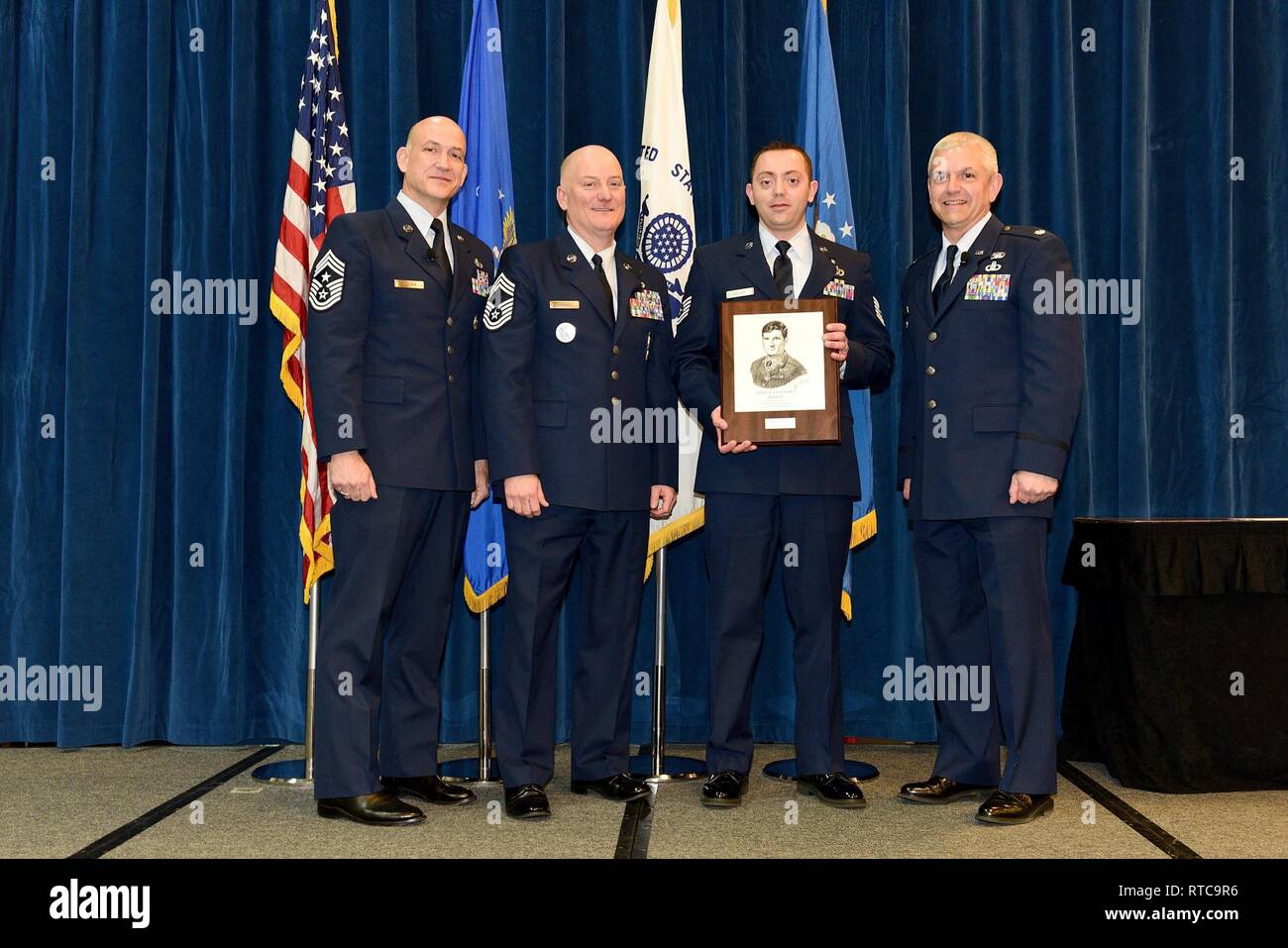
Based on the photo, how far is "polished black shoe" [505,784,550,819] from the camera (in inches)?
129

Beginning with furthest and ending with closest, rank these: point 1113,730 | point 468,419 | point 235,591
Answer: point 235,591, point 1113,730, point 468,419

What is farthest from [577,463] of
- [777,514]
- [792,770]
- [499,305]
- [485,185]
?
[792,770]

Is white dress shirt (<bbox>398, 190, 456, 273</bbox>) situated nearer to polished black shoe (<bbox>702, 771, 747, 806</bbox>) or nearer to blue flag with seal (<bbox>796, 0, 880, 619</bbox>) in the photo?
blue flag with seal (<bbox>796, 0, 880, 619</bbox>)

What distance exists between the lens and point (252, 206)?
464cm

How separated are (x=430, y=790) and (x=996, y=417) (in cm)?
205

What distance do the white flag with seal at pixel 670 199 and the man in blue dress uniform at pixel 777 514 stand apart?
1.61 ft

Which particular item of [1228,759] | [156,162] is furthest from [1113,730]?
[156,162]

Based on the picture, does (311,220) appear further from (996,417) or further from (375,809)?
(996,417)

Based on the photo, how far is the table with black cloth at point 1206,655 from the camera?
367cm

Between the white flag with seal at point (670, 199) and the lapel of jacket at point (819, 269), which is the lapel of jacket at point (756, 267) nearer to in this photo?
the lapel of jacket at point (819, 269)

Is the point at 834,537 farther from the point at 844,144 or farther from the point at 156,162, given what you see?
the point at 156,162

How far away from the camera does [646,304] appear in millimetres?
3592

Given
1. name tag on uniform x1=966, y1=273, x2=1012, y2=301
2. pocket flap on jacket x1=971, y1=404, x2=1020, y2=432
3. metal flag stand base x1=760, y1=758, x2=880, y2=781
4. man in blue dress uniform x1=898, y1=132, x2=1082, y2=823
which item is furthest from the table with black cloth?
name tag on uniform x1=966, y1=273, x2=1012, y2=301

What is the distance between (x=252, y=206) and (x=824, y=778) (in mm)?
3172
